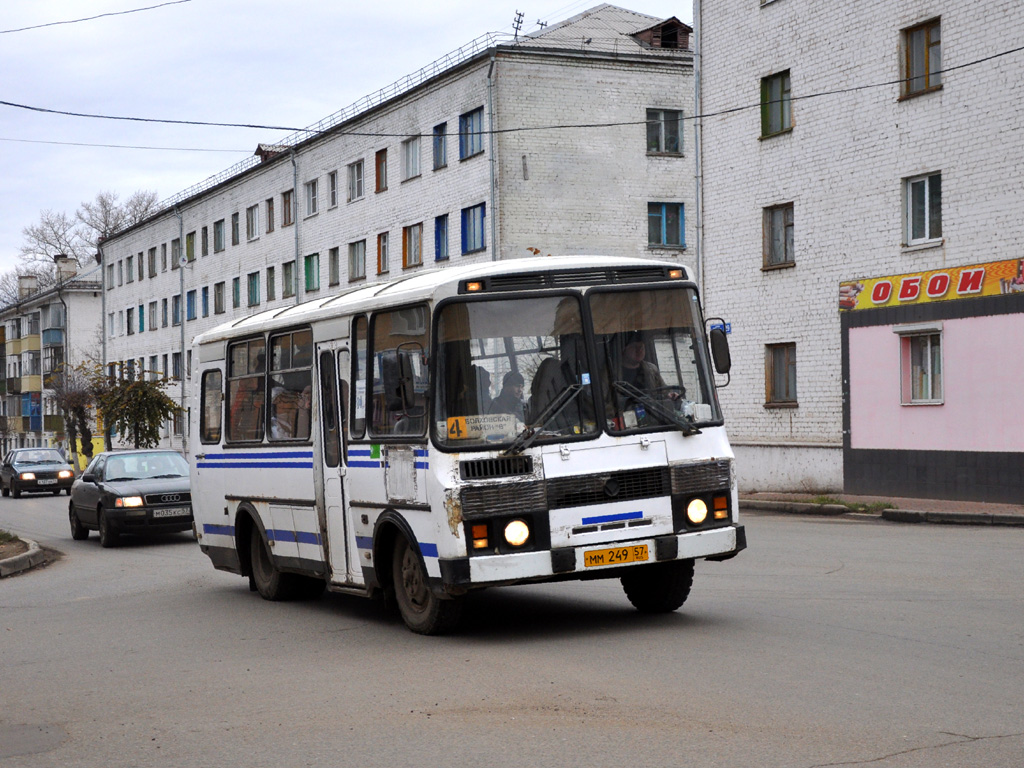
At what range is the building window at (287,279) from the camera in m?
56.8

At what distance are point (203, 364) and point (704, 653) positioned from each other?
24.5 ft

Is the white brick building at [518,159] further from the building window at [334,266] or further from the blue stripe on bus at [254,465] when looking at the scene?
the blue stripe on bus at [254,465]

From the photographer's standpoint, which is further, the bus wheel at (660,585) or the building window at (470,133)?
the building window at (470,133)

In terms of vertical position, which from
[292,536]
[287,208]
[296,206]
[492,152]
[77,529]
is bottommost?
[77,529]

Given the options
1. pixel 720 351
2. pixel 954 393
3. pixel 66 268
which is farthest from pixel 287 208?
pixel 720 351

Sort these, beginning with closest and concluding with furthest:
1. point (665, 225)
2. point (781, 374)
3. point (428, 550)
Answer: point (428, 550) < point (781, 374) < point (665, 225)

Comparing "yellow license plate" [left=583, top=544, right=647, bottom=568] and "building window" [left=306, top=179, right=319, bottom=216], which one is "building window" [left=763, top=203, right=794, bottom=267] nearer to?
"yellow license plate" [left=583, top=544, right=647, bottom=568]

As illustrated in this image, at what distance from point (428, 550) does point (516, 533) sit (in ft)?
2.17

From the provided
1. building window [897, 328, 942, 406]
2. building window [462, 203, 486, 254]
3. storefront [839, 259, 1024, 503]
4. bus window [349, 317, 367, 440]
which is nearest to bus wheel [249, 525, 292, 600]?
bus window [349, 317, 367, 440]

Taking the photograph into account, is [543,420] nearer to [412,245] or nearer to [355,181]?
[412,245]

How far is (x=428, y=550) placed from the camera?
9.55 metres

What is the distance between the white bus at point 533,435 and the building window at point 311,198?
44.0 metres

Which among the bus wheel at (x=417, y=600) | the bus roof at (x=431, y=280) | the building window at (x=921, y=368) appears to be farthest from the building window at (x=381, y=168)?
the bus wheel at (x=417, y=600)

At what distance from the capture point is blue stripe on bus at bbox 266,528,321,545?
1183 centimetres
